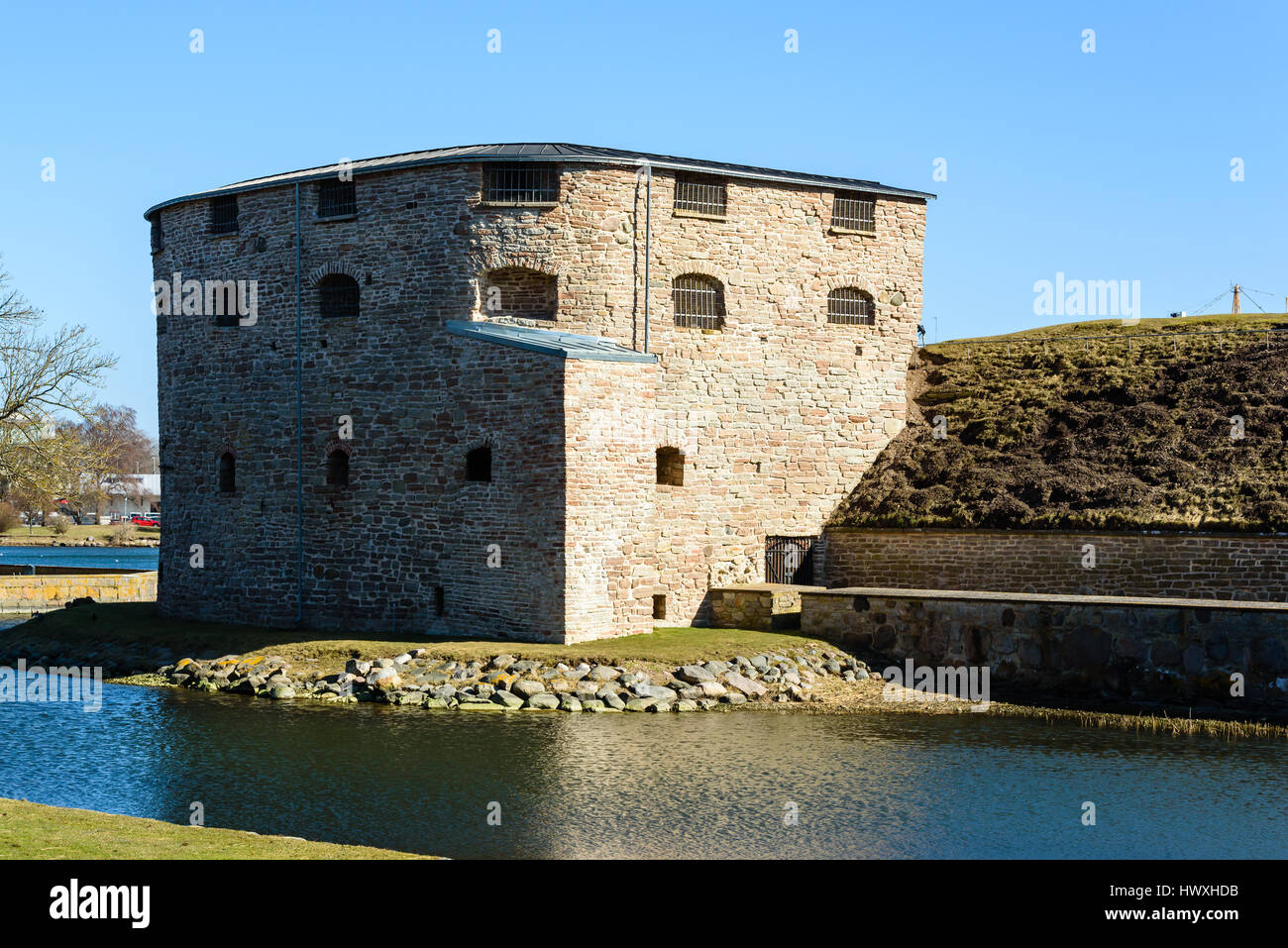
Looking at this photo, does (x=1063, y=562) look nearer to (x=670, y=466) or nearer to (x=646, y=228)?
(x=670, y=466)

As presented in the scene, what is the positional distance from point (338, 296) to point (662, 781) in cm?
1559

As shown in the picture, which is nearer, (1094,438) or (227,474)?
(1094,438)

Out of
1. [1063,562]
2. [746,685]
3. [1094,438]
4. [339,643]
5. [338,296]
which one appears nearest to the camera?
[746,685]

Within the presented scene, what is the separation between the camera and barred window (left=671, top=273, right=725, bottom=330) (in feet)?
90.6

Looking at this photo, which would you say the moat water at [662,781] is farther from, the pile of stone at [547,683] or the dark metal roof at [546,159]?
the dark metal roof at [546,159]

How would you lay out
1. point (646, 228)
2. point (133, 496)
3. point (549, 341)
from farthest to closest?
point (133, 496)
point (646, 228)
point (549, 341)

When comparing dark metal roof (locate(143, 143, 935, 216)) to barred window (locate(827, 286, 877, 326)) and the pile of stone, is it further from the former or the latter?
the pile of stone

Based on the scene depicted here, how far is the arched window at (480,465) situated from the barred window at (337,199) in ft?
19.9

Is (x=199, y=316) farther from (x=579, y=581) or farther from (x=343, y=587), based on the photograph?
(x=579, y=581)

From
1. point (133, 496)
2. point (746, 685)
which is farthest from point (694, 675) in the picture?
point (133, 496)

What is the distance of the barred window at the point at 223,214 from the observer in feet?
96.4

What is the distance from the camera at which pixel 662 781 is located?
1628cm

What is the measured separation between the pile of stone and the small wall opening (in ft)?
12.5

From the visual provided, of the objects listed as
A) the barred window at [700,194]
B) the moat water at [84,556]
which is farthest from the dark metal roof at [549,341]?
the moat water at [84,556]
